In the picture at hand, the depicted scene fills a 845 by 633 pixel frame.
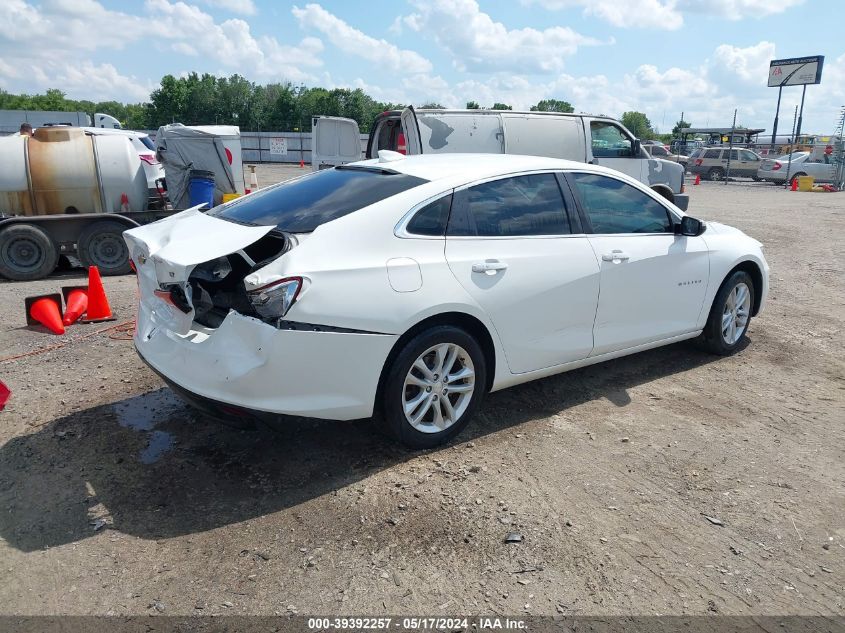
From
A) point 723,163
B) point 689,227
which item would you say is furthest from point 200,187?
point 723,163

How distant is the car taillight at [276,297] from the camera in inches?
126

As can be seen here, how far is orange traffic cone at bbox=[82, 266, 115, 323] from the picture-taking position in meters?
6.46

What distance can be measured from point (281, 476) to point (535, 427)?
1641 millimetres

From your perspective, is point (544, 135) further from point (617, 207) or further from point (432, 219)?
point (432, 219)

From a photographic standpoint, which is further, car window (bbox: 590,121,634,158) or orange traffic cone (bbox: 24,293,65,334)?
car window (bbox: 590,121,634,158)

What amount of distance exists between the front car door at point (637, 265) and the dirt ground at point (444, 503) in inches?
19.3

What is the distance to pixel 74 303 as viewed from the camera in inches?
256

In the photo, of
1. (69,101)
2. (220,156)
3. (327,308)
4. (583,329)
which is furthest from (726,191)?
(69,101)

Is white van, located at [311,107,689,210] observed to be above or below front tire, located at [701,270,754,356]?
above

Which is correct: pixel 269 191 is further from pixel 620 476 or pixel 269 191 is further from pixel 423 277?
pixel 620 476

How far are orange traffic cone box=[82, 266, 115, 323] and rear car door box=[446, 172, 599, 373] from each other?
166 inches

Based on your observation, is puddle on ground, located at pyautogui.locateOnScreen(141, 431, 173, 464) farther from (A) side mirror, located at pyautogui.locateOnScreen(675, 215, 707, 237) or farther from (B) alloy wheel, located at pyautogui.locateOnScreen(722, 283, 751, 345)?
(B) alloy wheel, located at pyautogui.locateOnScreen(722, 283, 751, 345)

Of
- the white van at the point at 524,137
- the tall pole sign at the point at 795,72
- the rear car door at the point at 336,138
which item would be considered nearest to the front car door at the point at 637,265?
the white van at the point at 524,137

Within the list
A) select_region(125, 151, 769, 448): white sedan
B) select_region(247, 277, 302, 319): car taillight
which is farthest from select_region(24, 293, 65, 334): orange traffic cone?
select_region(247, 277, 302, 319): car taillight
